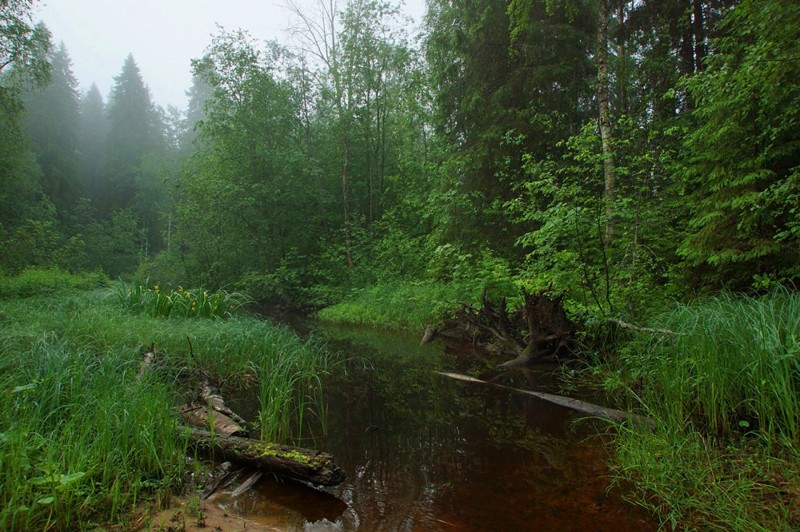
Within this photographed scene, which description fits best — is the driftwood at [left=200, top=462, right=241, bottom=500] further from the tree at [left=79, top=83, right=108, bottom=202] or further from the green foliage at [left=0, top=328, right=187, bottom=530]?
the tree at [left=79, top=83, right=108, bottom=202]

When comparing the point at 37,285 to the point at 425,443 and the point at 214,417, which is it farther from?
the point at 425,443

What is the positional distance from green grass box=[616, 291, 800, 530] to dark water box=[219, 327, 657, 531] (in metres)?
0.30

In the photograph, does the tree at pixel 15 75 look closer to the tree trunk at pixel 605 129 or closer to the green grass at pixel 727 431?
the tree trunk at pixel 605 129

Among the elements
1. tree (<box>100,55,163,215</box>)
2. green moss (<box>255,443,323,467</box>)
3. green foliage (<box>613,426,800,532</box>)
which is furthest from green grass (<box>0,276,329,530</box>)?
tree (<box>100,55,163,215</box>)

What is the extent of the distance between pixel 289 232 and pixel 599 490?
2128 cm

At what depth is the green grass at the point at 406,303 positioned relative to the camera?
10625 mm

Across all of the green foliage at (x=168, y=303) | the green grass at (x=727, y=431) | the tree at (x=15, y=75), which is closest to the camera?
the green grass at (x=727, y=431)

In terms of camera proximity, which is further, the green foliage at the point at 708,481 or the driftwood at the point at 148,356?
the driftwood at the point at 148,356

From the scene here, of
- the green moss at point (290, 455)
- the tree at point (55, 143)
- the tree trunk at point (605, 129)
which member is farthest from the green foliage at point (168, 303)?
the tree at point (55, 143)

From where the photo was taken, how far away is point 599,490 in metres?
2.92

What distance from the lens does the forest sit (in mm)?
3107

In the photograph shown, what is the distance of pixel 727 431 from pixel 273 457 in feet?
11.1

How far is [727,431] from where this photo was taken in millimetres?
3115

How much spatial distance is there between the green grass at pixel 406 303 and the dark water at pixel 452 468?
15.5ft
